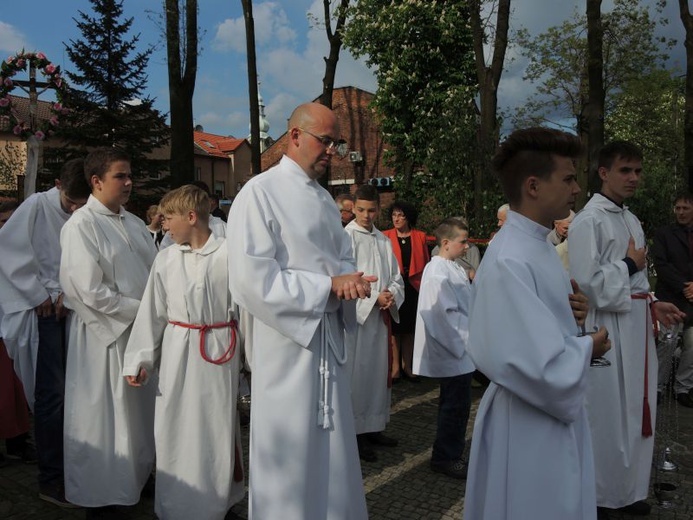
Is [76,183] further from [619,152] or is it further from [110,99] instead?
[110,99]

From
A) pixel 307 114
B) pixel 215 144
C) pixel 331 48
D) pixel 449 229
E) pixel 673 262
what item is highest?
pixel 215 144

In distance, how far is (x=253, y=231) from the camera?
322 centimetres

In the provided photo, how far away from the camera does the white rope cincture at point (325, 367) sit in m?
3.17

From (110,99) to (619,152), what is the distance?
25509 millimetres

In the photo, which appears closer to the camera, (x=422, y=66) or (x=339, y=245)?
(x=339, y=245)

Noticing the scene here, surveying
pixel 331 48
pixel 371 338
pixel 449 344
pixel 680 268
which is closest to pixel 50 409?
pixel 371 338

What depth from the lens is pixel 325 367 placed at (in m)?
3.21

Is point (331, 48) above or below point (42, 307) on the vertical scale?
above

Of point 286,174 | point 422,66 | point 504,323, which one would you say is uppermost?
point 422,66

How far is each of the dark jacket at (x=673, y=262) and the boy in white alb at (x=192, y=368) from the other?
538cm

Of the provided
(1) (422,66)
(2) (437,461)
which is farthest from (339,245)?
(1) (422,66)

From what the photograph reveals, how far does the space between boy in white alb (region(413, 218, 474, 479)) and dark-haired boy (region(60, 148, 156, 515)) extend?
2.24 metres

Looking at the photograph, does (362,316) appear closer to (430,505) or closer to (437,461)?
(437,461)

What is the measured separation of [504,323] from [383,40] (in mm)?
21213
